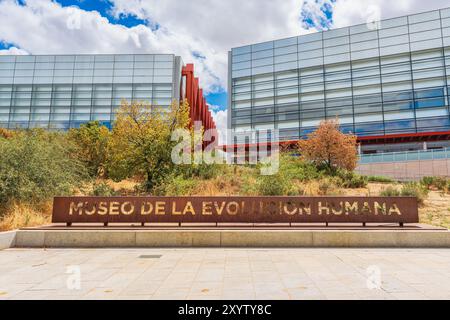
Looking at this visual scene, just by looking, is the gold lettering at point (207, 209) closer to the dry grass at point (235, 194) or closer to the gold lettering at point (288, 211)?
the gold lettering at point (288, 211)

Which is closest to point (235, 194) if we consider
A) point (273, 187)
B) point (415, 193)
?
point (273, 187)

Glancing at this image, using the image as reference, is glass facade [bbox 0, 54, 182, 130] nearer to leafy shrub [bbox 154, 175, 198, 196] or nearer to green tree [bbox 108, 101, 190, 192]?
green tree [bbox 108, 101, 190, 192]

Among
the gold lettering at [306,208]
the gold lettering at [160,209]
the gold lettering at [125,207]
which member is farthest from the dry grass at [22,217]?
the gold lettering at [306,208]

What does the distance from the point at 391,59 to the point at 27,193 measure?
5125 centimetres

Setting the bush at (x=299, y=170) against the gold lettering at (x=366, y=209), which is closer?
the gold lettering at (x=366, y=209)

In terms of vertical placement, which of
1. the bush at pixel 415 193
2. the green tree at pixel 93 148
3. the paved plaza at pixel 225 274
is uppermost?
the green tree at pixel 93 148

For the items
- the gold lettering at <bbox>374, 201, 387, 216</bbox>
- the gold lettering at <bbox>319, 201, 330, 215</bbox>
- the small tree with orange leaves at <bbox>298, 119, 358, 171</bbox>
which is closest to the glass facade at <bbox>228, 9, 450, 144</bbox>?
the small tree with orange leaves at <bbox>298, 119, 358, 171</bbox>

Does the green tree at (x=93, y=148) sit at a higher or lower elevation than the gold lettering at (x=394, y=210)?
higher

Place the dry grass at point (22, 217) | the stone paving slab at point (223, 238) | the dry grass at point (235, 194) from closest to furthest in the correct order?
the stone paving slab at point (223, 238), the dry grass at point (22, 217), the dry grass at point (235, 194)

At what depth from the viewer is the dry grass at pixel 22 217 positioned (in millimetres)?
10096

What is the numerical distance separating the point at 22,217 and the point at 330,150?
2169 centimetres

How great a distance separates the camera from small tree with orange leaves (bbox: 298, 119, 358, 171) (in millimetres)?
25062

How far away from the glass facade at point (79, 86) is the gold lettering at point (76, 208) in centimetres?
4556

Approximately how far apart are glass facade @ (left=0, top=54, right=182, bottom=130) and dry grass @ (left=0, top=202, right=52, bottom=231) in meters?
43.7
